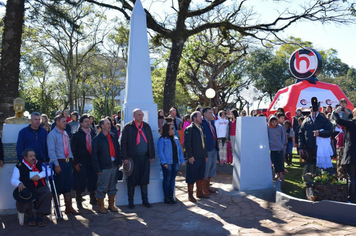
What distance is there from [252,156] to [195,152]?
170 centimetres

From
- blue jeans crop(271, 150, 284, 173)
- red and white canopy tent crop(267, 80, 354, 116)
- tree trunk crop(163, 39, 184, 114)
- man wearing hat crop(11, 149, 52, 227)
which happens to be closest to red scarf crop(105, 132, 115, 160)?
man wearing hat crop(11, 149, 52, 227)

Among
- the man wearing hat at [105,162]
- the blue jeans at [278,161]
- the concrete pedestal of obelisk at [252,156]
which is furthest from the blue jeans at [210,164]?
the man wearing hat at [105,162]

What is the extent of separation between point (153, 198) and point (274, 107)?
15960 mm

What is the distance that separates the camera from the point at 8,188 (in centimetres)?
704

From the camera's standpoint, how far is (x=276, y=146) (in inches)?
342

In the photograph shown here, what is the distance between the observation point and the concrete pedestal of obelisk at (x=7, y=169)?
7008 mm

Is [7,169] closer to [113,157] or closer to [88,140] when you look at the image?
[88,140]

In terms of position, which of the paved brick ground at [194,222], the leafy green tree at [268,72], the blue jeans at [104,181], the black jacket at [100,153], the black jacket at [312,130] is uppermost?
the leafy green tree at [268,72]

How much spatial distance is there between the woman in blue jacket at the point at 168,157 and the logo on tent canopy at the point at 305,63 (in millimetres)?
15279

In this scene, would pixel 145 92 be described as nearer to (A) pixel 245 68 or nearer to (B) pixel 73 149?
(B) pixel 73 149

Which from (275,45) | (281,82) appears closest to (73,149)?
(275,45)

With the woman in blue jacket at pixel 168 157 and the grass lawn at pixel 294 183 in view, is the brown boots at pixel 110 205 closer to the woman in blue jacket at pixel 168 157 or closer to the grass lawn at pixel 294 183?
the woman in blue jacket at pixel 168 157

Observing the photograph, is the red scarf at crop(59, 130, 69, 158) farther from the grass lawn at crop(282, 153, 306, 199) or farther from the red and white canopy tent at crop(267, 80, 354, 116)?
the red and white canopy tent at crop(267, 80, 354, 116)

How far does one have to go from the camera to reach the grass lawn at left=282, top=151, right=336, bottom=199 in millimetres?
7541
